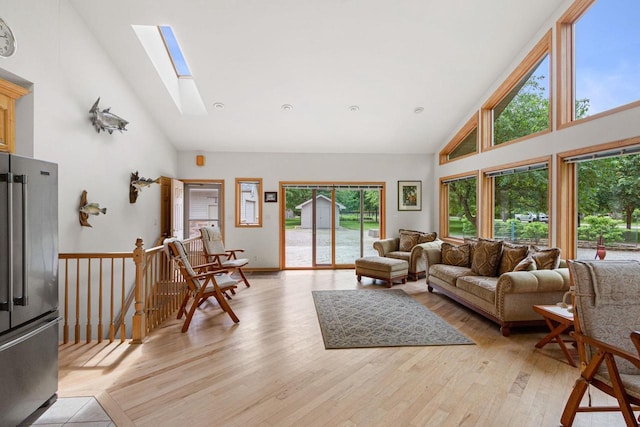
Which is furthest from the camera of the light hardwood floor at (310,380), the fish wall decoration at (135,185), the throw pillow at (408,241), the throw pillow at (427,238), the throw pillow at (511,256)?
the throw pillow at (408,241)

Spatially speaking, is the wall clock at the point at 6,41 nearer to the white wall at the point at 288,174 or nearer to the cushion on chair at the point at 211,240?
the cushion on chair at the point at 211,240

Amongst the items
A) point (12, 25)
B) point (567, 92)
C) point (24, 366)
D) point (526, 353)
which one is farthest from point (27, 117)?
point (567, 92)

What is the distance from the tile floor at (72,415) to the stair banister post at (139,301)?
2.95ft

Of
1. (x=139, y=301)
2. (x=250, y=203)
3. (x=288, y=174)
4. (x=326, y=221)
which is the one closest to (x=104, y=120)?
(x=139, y=301)

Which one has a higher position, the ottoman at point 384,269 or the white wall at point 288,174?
the white wall at point 288,174

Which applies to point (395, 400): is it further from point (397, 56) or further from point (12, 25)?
point (12, 25)

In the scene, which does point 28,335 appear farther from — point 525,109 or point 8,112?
point 525,109

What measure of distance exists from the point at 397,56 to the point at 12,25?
385 centimetres

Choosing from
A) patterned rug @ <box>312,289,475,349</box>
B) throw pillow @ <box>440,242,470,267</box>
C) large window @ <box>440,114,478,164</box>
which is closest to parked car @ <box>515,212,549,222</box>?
throw pillow @ <box>440,242,470,267</box>

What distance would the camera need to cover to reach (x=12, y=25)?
2613 mm

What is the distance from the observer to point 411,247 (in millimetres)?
6324

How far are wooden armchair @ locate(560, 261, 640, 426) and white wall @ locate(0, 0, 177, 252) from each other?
4340 millimetres

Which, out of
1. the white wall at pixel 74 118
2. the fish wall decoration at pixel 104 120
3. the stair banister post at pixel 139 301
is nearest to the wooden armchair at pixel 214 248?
the white wall at pixel 74 118

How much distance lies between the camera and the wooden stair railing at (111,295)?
10.1 ft
